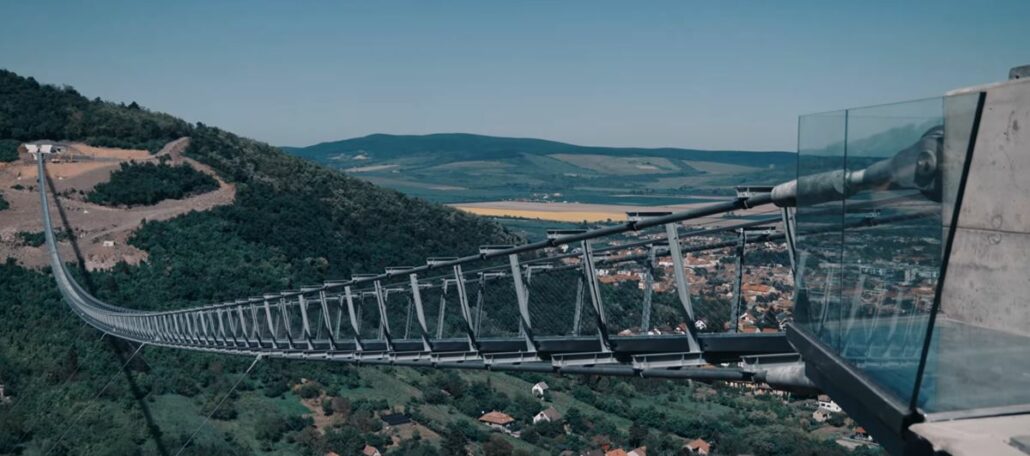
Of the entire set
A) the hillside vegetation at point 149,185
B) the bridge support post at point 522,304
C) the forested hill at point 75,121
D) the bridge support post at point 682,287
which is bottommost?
the hillside vegetation at point 149,185

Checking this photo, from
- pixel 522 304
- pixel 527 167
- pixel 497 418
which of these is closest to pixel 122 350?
pixel 497 418

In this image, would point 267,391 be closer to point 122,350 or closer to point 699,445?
point 122,350

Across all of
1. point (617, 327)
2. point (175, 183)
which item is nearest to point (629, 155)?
point (175, 183)

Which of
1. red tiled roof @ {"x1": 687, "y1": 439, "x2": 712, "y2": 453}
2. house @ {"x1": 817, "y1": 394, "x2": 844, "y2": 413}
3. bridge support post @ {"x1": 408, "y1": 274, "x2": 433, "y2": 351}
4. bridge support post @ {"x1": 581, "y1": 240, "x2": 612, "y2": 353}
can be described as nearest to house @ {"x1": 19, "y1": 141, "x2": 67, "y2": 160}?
red tiled roof @ {"x1": 687, "y1": 439, "x2": 712, "y2": 453}

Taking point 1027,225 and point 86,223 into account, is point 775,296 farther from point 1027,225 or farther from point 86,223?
point 86,223

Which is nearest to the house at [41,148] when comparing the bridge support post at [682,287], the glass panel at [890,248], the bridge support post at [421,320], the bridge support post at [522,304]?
the bridge support post at [421,320]

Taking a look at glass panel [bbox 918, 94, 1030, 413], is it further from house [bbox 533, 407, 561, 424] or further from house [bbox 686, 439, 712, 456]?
house [bbox 533, 407, 561, 424]

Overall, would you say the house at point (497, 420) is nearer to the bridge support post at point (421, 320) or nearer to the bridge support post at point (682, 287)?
the bridge support post at point (421, 320)
